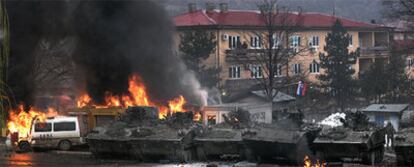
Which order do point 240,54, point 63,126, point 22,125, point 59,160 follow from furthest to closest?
point 240,54 < point 22,125 < point 63,126 < point 59,160

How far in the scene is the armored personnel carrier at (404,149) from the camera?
1981 centimetres

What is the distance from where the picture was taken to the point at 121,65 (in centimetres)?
3181

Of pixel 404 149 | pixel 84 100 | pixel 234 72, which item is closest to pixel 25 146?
pixel 84 100

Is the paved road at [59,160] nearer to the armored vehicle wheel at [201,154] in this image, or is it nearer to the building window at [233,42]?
the armored vehicle wheel at [201,154]

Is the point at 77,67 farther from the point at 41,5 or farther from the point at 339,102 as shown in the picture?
the point at 339,102

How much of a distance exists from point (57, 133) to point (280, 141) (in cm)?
1045

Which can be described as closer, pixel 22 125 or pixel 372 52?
pixel 22 125

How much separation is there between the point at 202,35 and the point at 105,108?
20.4 meters

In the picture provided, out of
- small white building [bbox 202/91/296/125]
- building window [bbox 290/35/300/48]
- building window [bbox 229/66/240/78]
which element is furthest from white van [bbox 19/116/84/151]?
building window [bbox 290/35/300/48]

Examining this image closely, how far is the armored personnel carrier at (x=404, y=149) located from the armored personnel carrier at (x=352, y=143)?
2.61 feet

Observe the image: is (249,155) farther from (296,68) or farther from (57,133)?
(296,68)

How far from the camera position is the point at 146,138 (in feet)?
75.2

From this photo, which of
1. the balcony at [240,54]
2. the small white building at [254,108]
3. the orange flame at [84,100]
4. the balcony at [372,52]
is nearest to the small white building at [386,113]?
the small white building at [254,108]

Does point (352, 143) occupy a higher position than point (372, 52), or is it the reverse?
point (372, 52)
